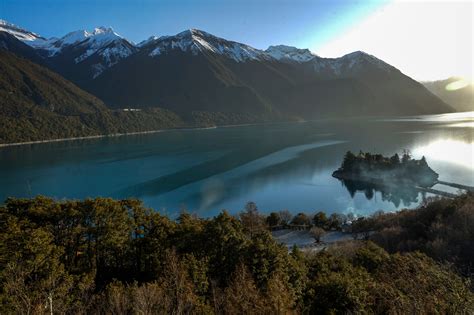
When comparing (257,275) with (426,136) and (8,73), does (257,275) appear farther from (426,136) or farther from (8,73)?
(8,73)

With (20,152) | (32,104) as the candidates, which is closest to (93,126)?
(32,104)

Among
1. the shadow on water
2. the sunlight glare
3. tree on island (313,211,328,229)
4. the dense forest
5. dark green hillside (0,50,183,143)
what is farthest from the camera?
dark green hillside (0,50,183,143)

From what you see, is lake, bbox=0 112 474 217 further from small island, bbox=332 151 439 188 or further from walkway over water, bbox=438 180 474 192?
small island, bbox=332 151 439 188

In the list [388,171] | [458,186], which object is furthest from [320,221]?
[458,186]

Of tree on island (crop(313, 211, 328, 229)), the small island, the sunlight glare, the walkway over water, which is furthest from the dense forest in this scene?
the sunlight glare

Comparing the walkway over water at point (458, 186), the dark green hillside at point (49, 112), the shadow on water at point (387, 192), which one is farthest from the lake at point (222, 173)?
the dark green hillside at point (49, 112)
